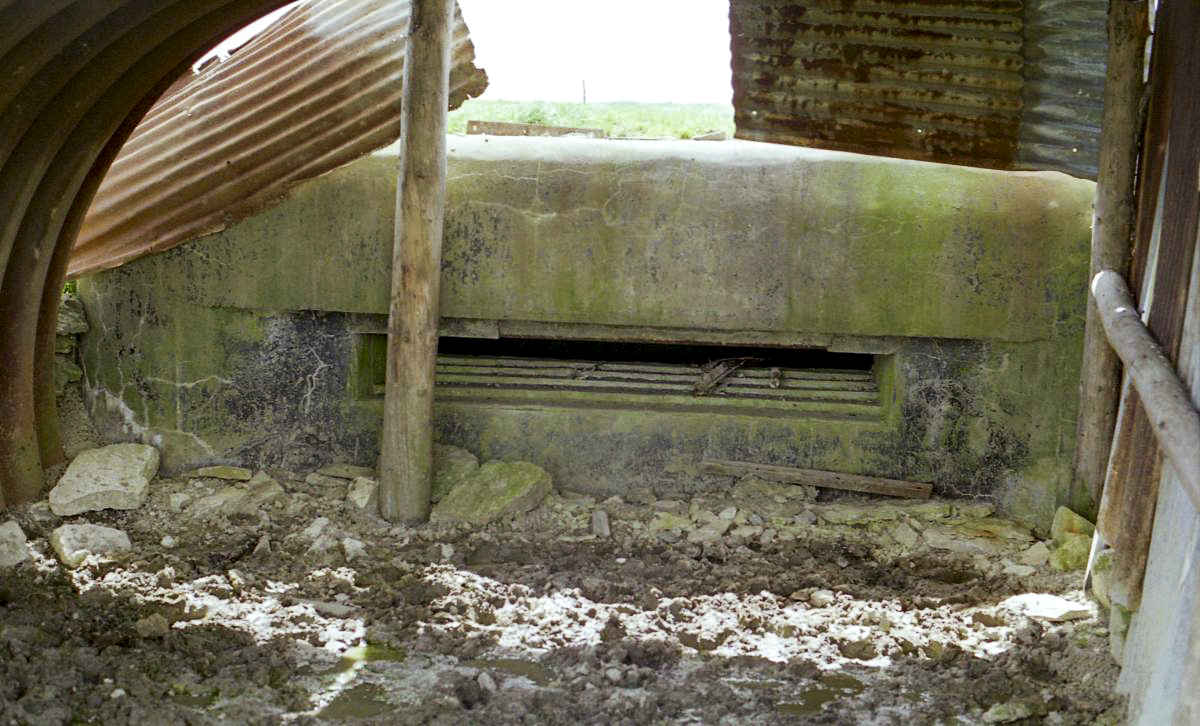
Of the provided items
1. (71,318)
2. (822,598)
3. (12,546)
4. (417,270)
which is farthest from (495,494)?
(71,318)

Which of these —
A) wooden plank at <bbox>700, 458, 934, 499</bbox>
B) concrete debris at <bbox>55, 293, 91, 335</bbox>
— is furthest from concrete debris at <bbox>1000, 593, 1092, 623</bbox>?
concrete debris at <bbox>55, 293, 91, 335</bbox>

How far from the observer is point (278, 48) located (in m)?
6.14

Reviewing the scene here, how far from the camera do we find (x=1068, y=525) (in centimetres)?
558

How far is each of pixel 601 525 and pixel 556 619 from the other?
1194 mm

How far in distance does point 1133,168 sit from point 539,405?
3.31 metres

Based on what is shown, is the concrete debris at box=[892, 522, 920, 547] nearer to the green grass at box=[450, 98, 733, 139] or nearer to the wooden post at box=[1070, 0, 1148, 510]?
the wooden post at box=[1070, 0, 1148, 510]

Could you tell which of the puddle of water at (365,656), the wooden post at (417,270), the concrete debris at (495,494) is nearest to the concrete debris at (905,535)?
the concrete debris at (495,494)

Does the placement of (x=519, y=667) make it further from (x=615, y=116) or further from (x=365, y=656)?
(x=615, y=116)

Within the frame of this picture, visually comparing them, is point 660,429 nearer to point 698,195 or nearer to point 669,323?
point 669,323

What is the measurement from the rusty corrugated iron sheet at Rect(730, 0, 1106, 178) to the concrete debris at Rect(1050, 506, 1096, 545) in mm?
1711

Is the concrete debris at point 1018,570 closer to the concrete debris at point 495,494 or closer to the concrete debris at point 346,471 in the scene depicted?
the concrete debris at point 495,494

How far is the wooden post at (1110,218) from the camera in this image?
5027 mm

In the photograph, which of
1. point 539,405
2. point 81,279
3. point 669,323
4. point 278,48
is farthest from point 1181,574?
point 81,279

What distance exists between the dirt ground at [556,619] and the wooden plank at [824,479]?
0.07m
